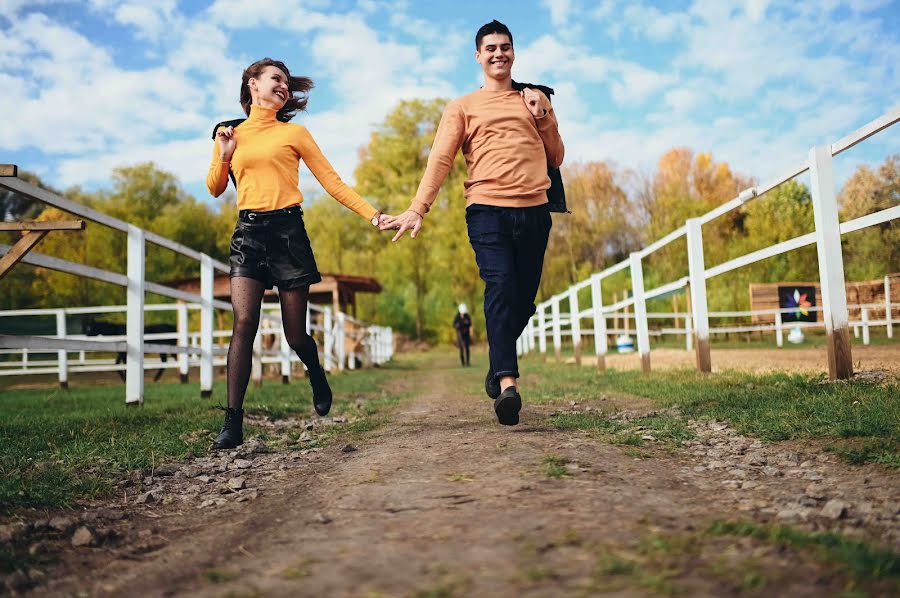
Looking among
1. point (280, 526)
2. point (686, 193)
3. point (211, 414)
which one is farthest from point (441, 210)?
point (280, 526)

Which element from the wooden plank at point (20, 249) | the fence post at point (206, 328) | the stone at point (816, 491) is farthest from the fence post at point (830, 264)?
the fence post at point (206, 328)

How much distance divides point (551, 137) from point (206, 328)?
5.45m

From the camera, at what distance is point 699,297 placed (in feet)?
23.6

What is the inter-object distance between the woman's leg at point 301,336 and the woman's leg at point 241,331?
0.50 ft

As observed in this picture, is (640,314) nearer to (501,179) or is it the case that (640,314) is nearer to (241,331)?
(501,179)

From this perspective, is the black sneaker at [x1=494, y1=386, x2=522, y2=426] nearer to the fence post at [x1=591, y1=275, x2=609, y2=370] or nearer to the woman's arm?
the woman's arm

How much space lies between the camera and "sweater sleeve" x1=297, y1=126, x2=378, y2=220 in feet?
13.6

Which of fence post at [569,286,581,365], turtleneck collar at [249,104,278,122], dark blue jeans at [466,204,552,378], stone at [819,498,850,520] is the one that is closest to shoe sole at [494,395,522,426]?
dark blue jeans at [466,204,552,378]

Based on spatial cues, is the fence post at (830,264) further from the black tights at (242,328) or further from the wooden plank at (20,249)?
the wooden plank at (20,249)

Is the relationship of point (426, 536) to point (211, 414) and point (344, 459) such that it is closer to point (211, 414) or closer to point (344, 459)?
point (344, 459)

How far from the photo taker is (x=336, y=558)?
1.76 meters

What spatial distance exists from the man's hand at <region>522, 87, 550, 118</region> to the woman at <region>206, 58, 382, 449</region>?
3.46 feet

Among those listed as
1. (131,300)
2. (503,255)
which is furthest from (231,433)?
(131,300)

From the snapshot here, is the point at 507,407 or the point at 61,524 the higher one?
the point at 507,407
